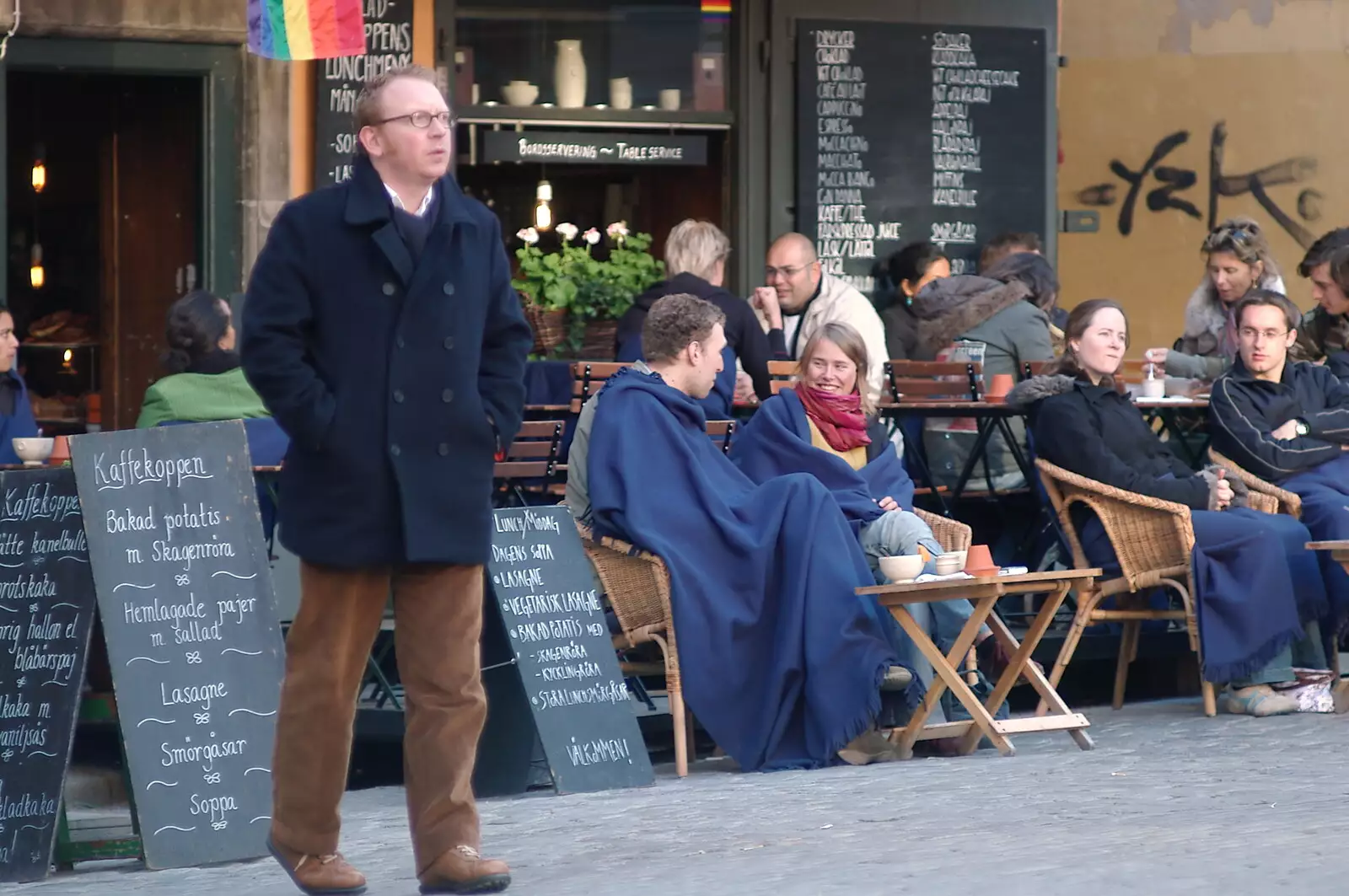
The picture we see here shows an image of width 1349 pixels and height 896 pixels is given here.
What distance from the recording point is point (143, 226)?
1132 cm

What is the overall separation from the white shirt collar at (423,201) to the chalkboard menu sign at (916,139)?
666 centimetres

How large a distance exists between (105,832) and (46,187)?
7296 millimetres

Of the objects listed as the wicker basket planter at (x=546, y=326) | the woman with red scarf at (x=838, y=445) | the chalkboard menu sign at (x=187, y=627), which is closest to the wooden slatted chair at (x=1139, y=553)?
the woman with red scarf at (x=838, y=445)

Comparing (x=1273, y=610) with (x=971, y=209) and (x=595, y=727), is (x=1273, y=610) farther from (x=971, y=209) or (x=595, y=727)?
(x=971, y=209)

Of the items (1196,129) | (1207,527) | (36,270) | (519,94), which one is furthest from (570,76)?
(1196,129)

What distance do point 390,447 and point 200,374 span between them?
385 cm

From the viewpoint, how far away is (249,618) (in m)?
5.71

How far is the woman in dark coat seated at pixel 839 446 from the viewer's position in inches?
296

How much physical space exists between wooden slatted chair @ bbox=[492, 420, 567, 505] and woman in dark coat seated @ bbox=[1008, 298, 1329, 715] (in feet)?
5.72

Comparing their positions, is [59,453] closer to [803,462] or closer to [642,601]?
[642,601]

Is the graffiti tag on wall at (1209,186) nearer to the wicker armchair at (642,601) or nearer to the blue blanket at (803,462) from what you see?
the blue blanket at (803,462)

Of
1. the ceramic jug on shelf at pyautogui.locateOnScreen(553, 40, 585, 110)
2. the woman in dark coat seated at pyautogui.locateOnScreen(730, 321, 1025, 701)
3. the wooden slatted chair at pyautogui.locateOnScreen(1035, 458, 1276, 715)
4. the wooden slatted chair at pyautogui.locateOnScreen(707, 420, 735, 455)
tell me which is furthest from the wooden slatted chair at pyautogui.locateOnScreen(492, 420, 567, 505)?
the ceramic jug on shelf at pyautogui.locateOnScreen(553, 40, 585, 110)

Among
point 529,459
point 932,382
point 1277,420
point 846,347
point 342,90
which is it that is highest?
point 342,90

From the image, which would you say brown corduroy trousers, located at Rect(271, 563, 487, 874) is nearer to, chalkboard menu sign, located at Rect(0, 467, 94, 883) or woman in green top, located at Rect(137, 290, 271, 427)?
chalkboard menu sign, located at Rect(0, 467, 94, 883)
